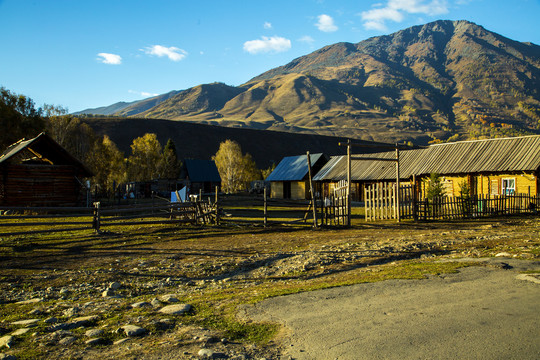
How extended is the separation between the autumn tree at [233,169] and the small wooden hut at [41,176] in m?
40.2

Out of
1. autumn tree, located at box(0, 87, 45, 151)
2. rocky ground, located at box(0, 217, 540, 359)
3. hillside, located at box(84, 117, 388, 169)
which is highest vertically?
hillside, located at box(84, 117, 388, 169)

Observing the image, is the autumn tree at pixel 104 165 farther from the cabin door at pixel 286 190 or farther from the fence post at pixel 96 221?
the fence post at pixel 96 221

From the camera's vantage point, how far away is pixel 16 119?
4238cm

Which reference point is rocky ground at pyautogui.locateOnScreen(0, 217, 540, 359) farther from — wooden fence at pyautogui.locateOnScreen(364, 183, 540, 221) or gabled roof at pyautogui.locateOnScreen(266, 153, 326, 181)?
gabled roof at pyautogui.locateOnScreen(266, 153, 326, 181)

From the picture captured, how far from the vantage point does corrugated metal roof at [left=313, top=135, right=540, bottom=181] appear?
92.1 feet

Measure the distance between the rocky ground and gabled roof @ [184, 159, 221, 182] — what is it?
51.0 m

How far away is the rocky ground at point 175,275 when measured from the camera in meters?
4.81

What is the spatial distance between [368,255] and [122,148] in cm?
11334


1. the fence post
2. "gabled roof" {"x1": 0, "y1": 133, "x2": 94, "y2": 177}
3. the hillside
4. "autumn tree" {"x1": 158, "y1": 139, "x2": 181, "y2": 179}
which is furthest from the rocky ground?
the hillside

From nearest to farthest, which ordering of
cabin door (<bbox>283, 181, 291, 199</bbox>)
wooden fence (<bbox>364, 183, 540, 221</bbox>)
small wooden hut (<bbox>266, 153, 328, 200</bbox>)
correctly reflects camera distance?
1. wooden fence (<bbox>364, 183, 540, 221</bbox>)
2. small wooden hut (<bbox>266, 153, 328, 200</bbox>)
3. cabin door (<bbox>283, 181, 291, 199</bbox>)

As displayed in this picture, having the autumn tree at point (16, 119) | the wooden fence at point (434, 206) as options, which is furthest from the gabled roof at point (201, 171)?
the wooden fence at point (434, 206)

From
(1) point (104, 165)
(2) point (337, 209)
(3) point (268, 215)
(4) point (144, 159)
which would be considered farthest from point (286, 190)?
(2) point (337, 209)

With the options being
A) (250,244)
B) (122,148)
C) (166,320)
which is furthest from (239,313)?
(122,148)

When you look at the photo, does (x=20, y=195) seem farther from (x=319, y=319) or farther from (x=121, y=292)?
(x=319, y=319)
